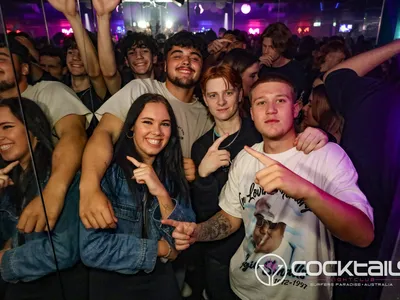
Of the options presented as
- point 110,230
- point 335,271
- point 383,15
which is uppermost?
point 383,15

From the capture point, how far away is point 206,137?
1064 mm

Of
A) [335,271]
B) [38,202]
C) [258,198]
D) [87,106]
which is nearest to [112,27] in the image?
[87,106]

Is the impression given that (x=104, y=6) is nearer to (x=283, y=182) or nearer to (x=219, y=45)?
(x=219, y=45)

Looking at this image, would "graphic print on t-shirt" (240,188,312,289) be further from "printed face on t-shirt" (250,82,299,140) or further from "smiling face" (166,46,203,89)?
"smiling face" (166,46,203,89)

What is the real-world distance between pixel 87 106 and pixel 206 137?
0.42 meters

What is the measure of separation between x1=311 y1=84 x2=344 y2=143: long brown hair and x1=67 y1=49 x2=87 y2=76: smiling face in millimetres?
804

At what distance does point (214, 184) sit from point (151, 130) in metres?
0.29

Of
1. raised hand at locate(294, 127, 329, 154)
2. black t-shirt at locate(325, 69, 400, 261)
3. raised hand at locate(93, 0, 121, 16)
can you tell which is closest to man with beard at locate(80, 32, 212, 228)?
raised hand at locate(93, 0, 121, 16)

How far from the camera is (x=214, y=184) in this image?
1.03 metres

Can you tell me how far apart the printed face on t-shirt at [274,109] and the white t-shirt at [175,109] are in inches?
10.5

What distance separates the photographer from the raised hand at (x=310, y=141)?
0.87m

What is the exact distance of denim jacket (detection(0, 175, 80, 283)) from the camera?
87 centimetres

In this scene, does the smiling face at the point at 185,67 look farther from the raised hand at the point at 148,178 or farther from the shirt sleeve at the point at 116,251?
the shirt sleeve at the point at 116,251

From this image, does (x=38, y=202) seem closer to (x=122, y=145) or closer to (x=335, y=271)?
(x=122, y=145)
